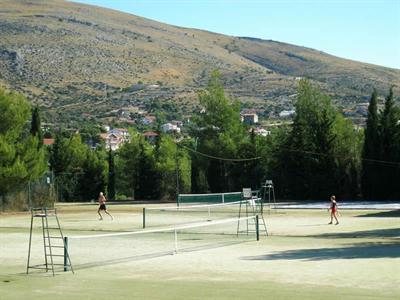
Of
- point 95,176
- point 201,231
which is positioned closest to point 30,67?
point 95,176

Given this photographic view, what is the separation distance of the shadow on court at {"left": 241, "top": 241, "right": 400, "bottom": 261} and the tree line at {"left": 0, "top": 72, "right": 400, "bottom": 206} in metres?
34.9

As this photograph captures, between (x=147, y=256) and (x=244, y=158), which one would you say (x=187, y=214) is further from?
(x=244, y=158)

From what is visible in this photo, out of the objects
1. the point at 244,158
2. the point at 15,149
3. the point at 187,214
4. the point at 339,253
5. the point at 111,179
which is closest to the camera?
the point at 339,253

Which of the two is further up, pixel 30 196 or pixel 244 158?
pixel 244 158

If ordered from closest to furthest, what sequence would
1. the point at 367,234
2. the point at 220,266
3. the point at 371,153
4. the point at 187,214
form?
the point at 220,266, the point at 367,234, the point at 187,214, the point at 371,153

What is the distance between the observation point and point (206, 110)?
243 feet

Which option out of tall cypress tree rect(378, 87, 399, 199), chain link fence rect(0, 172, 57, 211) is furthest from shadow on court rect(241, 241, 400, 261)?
tall cypress tree rect(378, 87, 399, 199)

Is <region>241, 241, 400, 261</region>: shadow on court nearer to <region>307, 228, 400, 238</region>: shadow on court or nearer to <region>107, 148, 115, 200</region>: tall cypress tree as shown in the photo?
<region>307, 228, 400, 238</region>: shadow on court

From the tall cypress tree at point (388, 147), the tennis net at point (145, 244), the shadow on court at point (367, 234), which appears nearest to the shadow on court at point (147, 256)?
the tennis net at point (145, 244)

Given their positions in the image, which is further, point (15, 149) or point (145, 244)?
point (15, 149)

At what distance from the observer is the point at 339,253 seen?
2202 cm

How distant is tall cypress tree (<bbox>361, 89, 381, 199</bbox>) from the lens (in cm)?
6406

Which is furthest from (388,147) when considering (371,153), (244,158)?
(244,158)

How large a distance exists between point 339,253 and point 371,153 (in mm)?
44307
